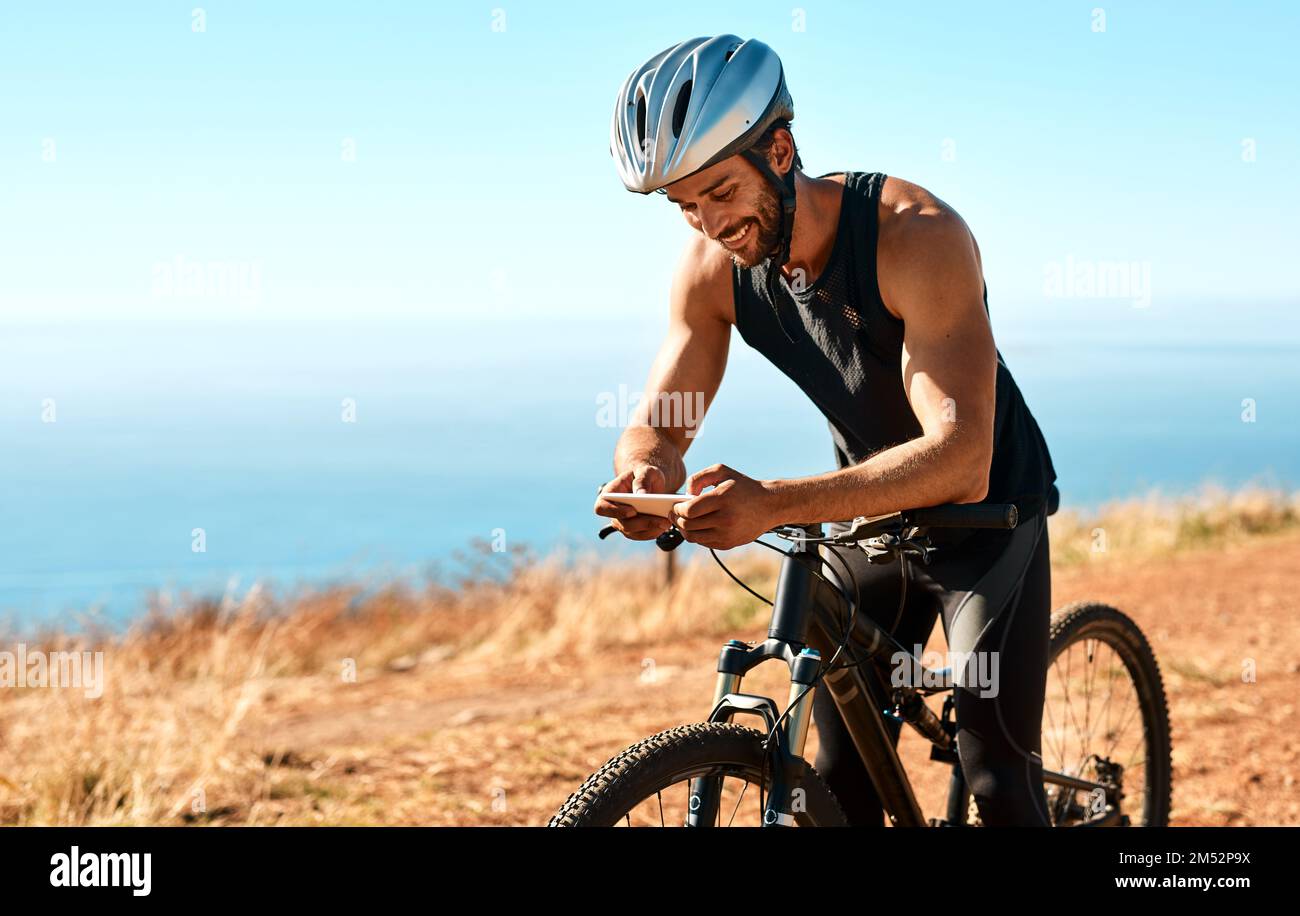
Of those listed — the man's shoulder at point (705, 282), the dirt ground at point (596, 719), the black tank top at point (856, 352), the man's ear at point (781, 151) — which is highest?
the man's ear at point (781, 151)

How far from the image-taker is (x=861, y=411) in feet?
10.4

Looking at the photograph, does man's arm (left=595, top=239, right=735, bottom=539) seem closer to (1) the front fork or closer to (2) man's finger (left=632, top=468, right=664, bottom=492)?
(2) man's finger (left=632, top=468, right=664, bottom=492)

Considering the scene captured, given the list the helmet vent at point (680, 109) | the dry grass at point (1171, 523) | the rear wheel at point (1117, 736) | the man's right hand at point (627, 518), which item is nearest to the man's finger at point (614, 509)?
the man's right hand at point (627, 518)

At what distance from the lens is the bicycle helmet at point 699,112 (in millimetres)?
2775

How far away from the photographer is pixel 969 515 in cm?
261

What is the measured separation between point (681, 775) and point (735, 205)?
1.25m

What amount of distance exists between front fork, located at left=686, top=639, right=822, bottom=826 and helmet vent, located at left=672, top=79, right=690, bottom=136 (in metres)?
1.11

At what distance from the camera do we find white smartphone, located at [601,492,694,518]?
2.47 metres

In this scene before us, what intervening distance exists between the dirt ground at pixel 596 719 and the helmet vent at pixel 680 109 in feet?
11.2

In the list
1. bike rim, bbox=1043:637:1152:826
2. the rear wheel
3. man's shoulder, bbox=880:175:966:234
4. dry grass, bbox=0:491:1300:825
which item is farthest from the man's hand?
dry grass, bbox=0:491:1300:825

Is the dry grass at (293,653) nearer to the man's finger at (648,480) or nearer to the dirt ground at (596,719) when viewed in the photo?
the dirt ground at (596,719)

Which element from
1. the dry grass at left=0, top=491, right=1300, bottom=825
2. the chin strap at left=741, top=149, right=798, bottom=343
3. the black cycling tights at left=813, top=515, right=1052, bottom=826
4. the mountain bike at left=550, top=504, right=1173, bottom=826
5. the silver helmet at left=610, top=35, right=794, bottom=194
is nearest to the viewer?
the mountain bike at left=550, top=504, right=1173, bottom=826

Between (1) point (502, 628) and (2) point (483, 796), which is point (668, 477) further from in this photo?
(1) point (502, 628)

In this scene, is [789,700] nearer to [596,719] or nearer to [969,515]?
[969,515]
